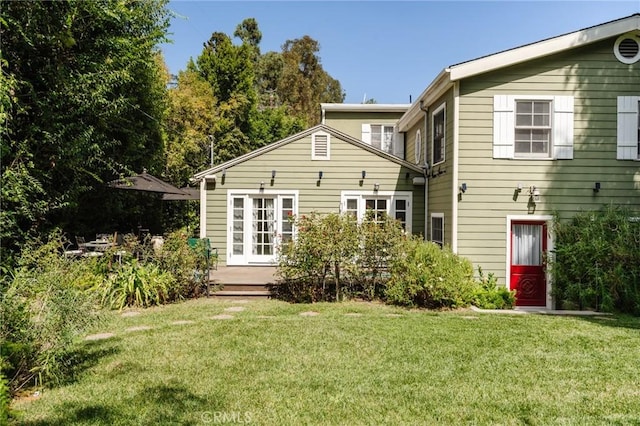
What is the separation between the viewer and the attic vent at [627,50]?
8.16 m

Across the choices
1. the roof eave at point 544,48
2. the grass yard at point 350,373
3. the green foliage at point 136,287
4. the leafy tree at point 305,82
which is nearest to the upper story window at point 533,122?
the roof eave at point 544,48

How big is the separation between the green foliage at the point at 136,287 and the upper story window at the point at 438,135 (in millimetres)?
6578

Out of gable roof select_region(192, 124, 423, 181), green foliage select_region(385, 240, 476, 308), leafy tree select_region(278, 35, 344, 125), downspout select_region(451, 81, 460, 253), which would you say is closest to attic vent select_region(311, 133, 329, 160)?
gable roof select_region(192, 124, 423, 181)

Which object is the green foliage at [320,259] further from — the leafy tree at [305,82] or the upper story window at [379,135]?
the leafy tree at [305,82]

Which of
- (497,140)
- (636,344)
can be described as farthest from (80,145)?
(636,344)

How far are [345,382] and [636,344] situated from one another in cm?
406

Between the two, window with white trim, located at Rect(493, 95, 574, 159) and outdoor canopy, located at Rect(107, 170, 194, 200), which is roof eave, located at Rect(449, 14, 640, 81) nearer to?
window with white trim, located at Rect(493, 95, 574, 159)

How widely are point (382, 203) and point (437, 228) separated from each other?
1.71m

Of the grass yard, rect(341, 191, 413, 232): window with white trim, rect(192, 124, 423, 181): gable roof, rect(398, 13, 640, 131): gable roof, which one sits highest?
rect(398, 13, 640, 131): gable roof

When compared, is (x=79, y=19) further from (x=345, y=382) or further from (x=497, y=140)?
(x=497, y=140)

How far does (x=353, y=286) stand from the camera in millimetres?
8086

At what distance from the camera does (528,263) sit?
8.30 m

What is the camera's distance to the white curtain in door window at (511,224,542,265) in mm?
8289

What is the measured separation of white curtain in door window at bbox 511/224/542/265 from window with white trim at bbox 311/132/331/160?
4.94 meters
